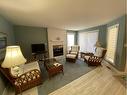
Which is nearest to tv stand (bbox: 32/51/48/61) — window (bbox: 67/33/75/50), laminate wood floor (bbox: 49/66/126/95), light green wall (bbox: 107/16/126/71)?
window (bbox: 67/33/75/50)

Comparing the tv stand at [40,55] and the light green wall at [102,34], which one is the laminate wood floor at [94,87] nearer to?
the light green wall at [102,34]

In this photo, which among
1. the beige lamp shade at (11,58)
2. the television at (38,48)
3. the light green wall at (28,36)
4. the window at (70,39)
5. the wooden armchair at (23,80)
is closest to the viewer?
the beige lamp shade at (11,58)

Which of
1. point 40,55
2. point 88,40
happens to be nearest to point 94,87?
point 40,55

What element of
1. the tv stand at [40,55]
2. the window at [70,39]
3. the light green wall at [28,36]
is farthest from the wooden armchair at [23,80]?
the window at [70,39]

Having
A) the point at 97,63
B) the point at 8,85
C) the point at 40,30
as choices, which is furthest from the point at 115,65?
the point at 40,30

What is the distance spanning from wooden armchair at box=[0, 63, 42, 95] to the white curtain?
175 inches

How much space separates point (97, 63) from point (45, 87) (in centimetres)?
282

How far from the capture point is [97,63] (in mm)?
4129

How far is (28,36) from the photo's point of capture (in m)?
4.96

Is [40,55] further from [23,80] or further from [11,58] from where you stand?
[11,58]

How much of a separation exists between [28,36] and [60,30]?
7.65 ft

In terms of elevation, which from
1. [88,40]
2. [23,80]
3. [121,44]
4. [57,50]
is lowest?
[23,80]

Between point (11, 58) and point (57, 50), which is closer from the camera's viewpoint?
point (11, 58)

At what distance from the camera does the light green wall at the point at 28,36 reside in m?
4.68
